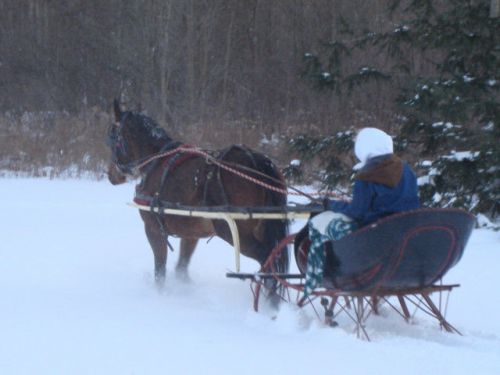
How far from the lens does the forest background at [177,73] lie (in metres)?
18.4

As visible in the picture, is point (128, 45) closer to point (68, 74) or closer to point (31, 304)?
point (68, 74)

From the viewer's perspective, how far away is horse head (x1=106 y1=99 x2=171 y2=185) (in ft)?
24.1

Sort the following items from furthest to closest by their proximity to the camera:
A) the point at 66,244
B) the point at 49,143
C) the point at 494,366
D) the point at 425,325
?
the point at 49,143 → the point at 66,244 → the point at 425,325 → the point at 494,366

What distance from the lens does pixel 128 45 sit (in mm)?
25109

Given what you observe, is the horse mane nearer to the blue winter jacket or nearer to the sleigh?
the sleigh

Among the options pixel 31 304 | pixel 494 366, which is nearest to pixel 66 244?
pixel 31 304

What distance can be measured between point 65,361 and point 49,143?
1448cm

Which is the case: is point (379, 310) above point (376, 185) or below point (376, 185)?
below

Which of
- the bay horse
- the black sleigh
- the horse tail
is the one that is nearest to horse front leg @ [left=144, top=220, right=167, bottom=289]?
the bay horse

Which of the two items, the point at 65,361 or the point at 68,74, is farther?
the point at 68,74

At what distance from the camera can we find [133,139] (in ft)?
24.3

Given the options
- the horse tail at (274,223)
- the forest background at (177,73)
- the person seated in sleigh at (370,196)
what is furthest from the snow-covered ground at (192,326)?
the forest background at (177,73)

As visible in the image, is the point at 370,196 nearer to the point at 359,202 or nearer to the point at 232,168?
the point at 359,202

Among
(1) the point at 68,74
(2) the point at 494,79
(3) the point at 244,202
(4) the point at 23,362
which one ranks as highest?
(1) the point at 68,74
